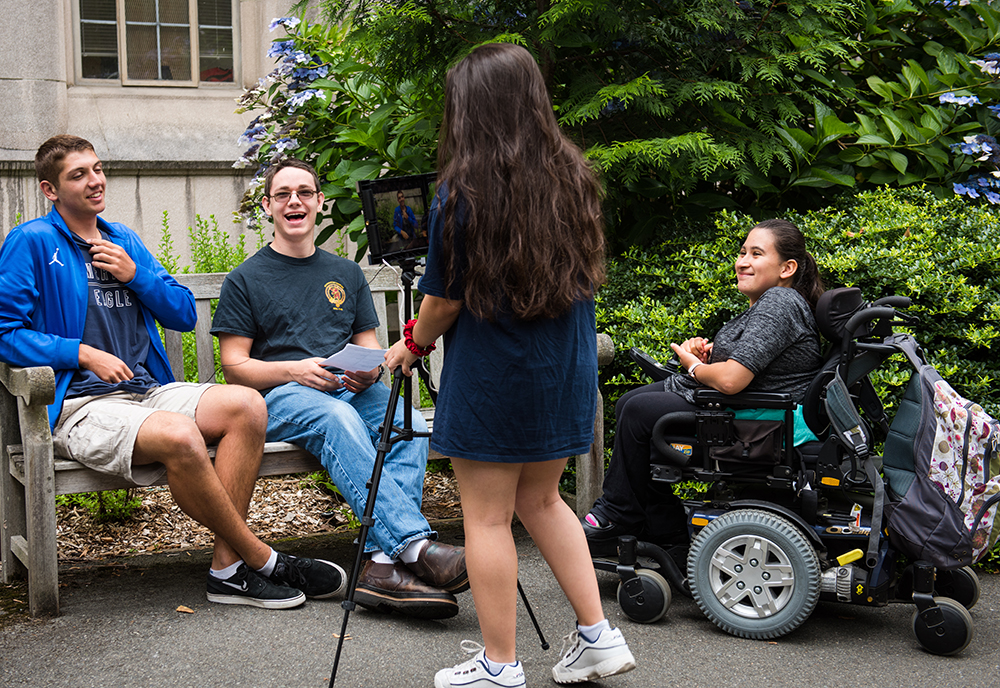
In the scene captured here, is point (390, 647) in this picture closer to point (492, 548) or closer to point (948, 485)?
point (492, 548)

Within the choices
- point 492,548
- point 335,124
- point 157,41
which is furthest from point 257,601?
point 157,41

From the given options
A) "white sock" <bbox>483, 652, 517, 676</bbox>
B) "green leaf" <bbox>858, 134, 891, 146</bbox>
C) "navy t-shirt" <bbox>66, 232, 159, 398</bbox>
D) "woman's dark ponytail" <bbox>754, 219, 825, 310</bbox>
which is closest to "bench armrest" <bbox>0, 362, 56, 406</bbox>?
"navy t-shirt" <bbox>66, 232, 159, 398</bbox>

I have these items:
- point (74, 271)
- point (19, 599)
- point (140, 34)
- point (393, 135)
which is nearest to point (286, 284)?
point (74, 271)

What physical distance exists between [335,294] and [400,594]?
4.46 feet

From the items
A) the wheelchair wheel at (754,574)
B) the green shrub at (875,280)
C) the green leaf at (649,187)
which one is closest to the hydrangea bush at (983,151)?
the green shrub at (875,280)

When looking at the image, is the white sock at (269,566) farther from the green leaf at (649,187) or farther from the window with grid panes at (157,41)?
the window with grid panes at (157,41)

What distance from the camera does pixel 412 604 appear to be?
3342 mm

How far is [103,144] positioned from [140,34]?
1.12m

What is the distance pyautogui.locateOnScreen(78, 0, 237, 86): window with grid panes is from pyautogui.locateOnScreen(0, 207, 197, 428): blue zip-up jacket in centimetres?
496

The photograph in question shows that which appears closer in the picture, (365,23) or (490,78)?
(490,78)

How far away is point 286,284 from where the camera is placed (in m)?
3.97

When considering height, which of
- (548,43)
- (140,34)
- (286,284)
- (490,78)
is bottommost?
(286,284)

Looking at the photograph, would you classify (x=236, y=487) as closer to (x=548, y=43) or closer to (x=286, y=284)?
(x=286, y=284)

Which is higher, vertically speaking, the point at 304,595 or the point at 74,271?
the point at 74,271
